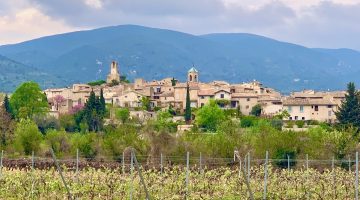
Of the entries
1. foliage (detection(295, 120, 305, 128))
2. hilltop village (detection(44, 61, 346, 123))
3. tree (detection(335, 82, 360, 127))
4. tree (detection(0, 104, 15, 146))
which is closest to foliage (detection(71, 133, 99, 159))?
tree (detection(0, 104, 15, 146))

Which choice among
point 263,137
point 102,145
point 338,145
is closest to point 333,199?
point 338,145

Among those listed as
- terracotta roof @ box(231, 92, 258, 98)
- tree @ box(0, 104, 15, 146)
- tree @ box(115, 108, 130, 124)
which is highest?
terracotta roof @ box(231, 92, 258, 98)

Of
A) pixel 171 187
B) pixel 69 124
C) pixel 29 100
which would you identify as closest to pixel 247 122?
pixel 69 124

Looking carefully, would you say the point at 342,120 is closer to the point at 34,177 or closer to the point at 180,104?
the point at 180,104

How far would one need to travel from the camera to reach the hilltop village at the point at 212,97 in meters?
70.1

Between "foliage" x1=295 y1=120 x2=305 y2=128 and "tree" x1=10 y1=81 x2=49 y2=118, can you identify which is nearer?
"foliage" x1=295 y1=120 x2=305 y2=128

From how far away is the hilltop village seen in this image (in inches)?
2761

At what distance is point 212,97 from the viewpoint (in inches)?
3076

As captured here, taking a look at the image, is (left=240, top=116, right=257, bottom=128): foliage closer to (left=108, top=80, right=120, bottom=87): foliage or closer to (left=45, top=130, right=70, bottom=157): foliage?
(left=45, top=130, right=70, bottom=157): foliage

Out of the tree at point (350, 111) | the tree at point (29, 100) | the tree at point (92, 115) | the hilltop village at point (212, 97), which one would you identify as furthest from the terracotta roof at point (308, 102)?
the tree at point (29, 100)

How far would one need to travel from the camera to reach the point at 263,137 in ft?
110

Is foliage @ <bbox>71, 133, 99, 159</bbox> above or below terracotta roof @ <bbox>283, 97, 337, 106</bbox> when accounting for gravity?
below

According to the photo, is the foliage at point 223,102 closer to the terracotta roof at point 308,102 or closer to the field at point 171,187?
the terracotta roof at point 308,102

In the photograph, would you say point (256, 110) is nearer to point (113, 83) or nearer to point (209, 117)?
point (209, 117)
